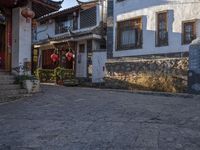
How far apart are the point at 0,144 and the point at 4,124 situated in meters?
1.70

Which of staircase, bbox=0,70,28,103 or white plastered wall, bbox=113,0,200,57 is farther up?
white plastered wall, bbox=113,0,200,57

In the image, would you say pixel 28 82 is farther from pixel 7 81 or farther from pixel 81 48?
pixel 81 48

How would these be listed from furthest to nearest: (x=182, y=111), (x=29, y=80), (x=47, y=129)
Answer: (x=29, y=80) < (x=182, y=111) < (x=47, y=129)

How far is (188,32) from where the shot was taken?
17.5 m

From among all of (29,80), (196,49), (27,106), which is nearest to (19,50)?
(29,80)

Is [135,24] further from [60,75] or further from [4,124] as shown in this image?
[4,124]

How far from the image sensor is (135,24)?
66.0 feet

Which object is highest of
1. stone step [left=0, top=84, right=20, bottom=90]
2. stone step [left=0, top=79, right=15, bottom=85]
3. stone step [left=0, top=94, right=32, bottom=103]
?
stone step [left=0, top=79, right=15, bottom=85]

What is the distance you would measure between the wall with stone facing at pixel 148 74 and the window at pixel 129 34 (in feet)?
2.82

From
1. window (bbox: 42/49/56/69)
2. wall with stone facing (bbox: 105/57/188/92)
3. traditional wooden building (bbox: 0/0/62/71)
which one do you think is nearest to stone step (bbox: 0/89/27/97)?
traditional wooden building (bbox: 0/0/62/71)

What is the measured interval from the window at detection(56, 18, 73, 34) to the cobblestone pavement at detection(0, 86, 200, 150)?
55.6ft

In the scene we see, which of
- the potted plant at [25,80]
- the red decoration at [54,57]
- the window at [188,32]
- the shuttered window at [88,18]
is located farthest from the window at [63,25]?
the potted plant at [25,80]

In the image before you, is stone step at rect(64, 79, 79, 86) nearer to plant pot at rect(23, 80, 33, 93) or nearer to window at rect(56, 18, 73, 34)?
window at rect(56, 18, 73, 34)

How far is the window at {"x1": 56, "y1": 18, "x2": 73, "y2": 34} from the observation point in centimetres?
2762
